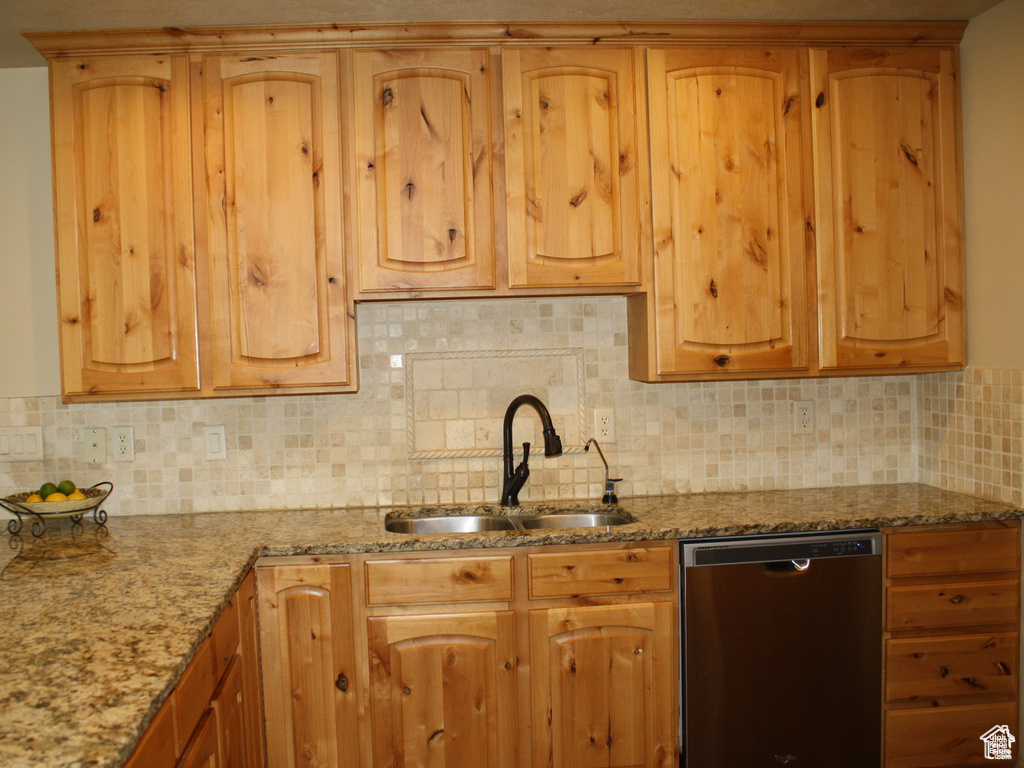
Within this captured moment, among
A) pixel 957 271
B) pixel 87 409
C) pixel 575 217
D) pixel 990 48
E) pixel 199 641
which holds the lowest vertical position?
pixel 199 641

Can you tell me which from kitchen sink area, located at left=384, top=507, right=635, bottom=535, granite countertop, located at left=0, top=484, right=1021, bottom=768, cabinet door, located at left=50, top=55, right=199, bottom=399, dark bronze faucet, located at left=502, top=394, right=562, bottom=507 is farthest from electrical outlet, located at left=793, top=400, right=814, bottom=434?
cabinet door, located at left=50, top=55, right=199, bottom=399

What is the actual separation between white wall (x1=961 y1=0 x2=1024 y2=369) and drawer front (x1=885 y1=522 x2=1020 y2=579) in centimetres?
52

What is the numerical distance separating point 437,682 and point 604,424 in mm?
1001

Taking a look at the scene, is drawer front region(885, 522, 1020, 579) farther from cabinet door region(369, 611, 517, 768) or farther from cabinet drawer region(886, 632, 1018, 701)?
cabinet door region(369, 611, 517, 768)

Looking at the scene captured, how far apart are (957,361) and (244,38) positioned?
2.40 metres

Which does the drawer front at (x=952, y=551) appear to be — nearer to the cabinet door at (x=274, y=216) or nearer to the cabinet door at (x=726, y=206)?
the cabinet door at (x=726, y=206)

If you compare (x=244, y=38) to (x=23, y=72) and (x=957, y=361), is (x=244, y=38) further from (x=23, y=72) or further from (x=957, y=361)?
(x=957, y=361)

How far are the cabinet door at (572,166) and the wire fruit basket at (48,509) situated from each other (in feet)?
4.81

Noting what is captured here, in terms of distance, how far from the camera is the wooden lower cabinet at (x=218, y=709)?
121cm

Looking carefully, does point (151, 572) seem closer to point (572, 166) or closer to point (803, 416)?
point (572, 166)

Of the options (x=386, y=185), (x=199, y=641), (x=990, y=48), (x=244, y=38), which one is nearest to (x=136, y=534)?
(x=199, y=641)

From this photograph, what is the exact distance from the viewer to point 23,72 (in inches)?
92.4

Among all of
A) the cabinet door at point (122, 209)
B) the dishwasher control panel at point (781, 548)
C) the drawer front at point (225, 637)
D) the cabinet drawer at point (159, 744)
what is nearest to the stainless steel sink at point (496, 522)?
the dishwasher control panel at point (781, 548)

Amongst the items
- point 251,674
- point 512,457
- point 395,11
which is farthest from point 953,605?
point 395,11
